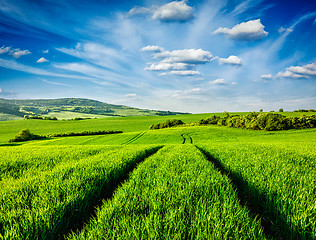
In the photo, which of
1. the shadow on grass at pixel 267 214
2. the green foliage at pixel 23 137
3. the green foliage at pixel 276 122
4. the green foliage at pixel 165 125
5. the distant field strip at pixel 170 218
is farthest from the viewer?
the green foliage at pixel 165 125

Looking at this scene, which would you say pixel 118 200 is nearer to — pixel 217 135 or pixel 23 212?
pixel 23 212

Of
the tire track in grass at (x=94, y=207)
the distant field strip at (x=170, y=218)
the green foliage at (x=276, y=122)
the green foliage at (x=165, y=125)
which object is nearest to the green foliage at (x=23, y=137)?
the green foliage at (x=165, y=125)

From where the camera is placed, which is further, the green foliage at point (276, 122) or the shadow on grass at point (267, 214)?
the green foliage at point (276, 122)

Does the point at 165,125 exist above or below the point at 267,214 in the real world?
below

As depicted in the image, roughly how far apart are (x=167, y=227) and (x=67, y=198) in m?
2.39

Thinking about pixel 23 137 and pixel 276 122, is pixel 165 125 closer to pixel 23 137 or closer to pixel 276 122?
pixel 276 122

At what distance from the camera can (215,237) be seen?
2061mm

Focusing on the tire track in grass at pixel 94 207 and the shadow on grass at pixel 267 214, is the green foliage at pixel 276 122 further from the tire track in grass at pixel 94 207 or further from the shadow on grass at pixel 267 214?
the tire track in grass at pixel 94 207

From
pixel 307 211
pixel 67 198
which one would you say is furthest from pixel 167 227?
pixel 307 211

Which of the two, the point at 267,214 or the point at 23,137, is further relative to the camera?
the point at 23,137

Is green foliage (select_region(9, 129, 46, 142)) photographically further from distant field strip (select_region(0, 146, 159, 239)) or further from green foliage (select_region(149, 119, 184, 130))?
distant field strip (select_region(0, 146, 159, 239))

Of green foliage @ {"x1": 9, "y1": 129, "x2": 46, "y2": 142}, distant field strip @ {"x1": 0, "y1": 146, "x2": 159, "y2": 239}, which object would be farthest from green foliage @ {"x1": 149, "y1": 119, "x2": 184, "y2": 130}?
distant field strip @ {"x1": 0, "y1": 146, "x2": 159, "y2": 239}

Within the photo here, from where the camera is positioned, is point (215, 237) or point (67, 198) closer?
point (215, 237)

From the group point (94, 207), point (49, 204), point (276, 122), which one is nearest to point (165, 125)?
point (276, 122)
